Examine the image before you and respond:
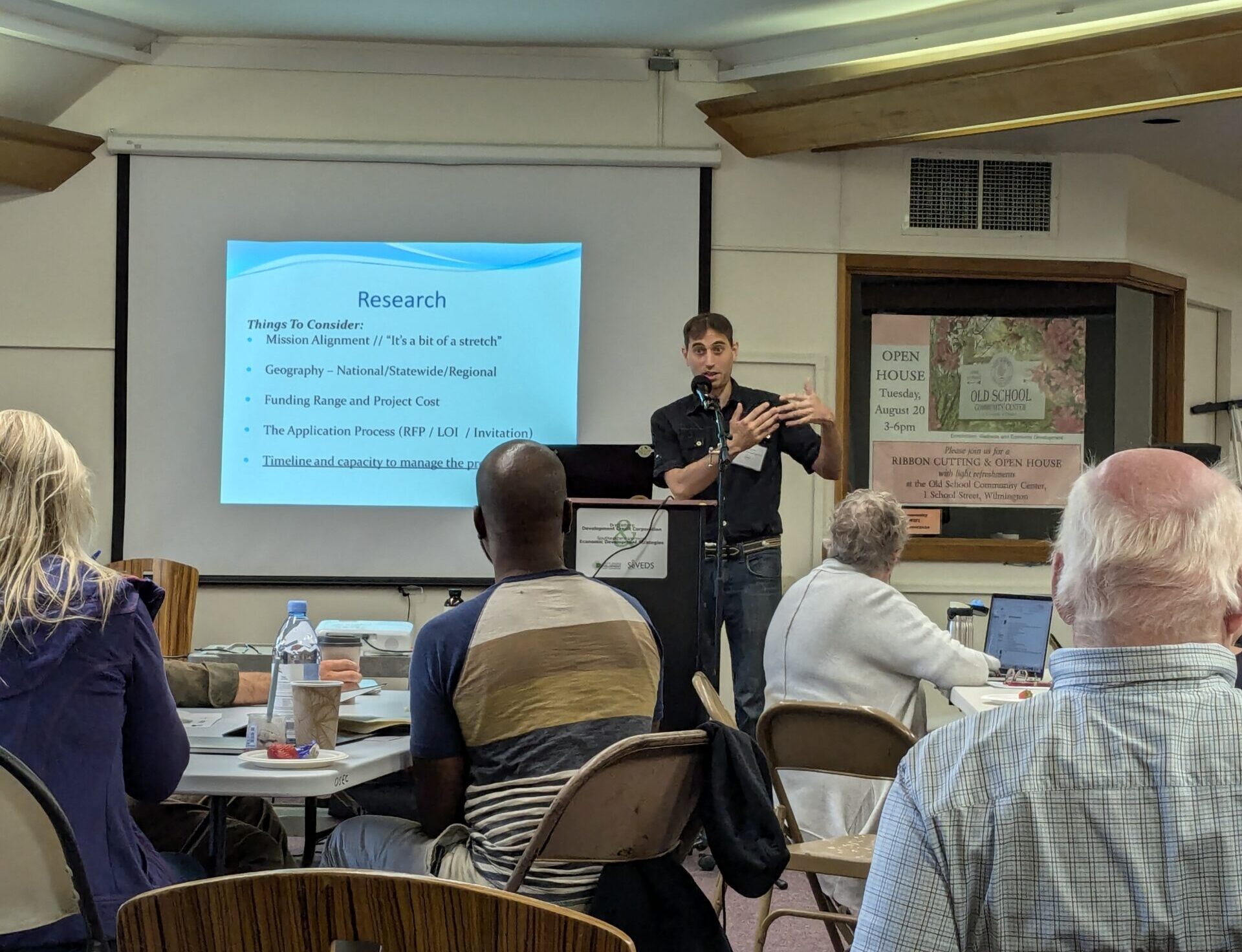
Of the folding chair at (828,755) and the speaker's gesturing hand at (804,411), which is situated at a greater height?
the speaker's gesturing hand at (804,411)

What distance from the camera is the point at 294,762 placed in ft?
6.39

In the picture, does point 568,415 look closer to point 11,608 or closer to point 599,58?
point 599,58

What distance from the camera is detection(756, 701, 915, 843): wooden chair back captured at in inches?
99.4

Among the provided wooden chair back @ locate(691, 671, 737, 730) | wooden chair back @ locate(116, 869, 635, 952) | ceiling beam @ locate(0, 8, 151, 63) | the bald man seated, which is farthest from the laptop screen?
ceiling beam @ locate(0, 8, 151, 63)

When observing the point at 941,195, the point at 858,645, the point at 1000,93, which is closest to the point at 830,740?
the point at 858,645

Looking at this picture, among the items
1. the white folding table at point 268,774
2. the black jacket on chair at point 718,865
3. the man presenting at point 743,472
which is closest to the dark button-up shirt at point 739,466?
the man presenting at point 743,472

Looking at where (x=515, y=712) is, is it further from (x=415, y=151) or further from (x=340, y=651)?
(x=415, y=151)

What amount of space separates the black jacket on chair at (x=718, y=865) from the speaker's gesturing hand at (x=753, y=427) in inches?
88.6

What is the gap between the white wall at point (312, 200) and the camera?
531cm

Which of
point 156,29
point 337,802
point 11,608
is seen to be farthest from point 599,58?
point 11,608

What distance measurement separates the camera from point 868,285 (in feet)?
18.3

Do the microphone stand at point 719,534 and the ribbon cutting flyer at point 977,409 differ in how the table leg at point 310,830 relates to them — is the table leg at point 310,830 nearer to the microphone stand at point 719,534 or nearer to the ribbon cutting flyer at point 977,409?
the microphone stand at point 719,534

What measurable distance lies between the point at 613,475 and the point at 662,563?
1.05ft

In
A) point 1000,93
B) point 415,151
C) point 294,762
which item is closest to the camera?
point 294,762
